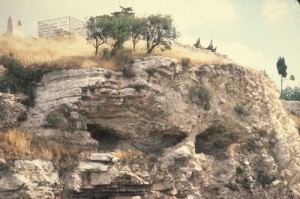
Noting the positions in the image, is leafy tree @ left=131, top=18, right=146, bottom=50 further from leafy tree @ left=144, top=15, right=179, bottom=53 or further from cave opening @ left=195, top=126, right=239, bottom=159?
cave opening @ left=195, top=126, right=239, bottom=159

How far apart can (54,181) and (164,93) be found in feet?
22.8

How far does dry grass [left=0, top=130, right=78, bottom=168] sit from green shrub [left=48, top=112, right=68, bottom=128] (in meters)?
0.77

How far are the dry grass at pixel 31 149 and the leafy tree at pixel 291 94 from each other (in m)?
35.6

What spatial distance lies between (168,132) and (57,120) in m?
5.45

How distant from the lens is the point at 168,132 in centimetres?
2075

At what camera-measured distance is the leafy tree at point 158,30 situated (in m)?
22.6

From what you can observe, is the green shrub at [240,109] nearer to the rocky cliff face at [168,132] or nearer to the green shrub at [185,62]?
the rocky cliff face at [168,132]

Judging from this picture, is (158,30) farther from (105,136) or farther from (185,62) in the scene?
(105,136)

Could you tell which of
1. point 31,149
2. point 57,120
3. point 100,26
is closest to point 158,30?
point 100,26

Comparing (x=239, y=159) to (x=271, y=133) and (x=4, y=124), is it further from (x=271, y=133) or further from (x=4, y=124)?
(x=4, y=124)

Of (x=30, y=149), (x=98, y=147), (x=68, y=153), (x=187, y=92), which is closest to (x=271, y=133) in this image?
(x=187, y=92)

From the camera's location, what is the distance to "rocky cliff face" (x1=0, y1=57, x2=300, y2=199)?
721 inches

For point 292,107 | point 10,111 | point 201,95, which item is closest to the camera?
point 10,111

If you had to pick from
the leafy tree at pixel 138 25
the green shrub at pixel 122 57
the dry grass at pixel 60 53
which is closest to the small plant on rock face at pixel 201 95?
the dry grass at pixel 60 53
